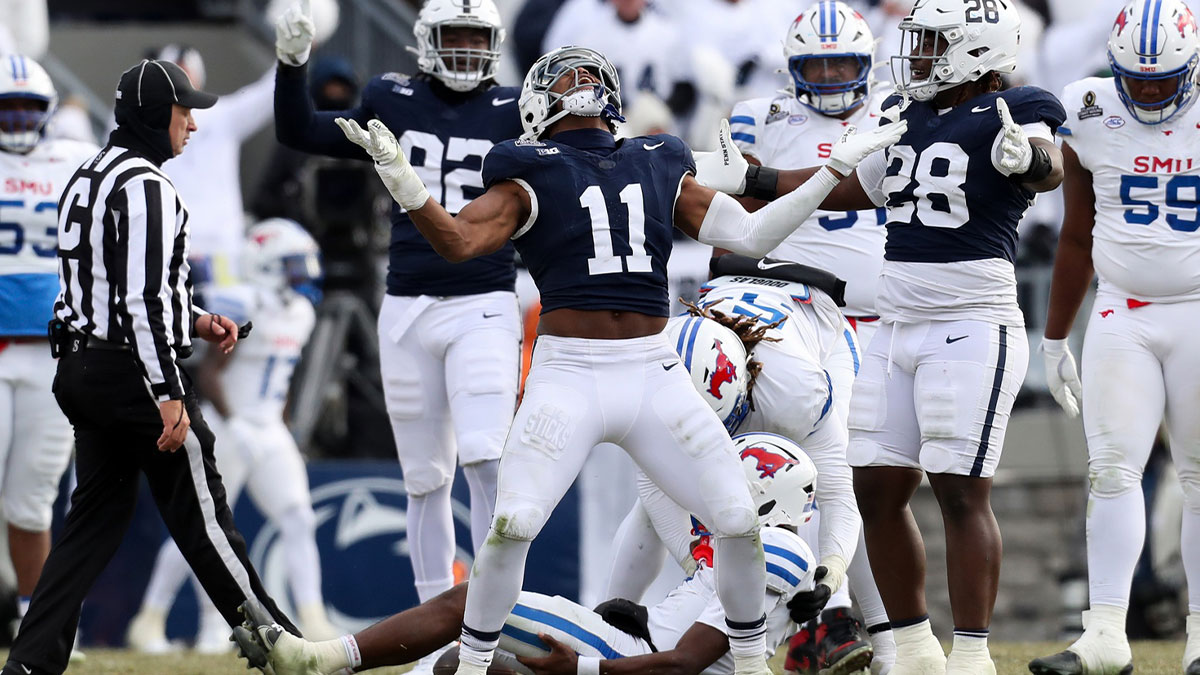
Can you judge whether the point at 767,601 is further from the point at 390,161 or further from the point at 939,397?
the point at 390,161

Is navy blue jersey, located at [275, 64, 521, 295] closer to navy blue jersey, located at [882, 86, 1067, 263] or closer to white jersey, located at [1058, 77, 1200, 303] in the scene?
navy blue jersey, located at [882, 86, 1067, 263]

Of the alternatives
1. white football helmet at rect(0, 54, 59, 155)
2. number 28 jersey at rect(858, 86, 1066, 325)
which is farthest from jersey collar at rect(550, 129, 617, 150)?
white football helmet at rect(0, 54, 59, 155)

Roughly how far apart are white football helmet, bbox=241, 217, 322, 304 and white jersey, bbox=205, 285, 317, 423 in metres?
0.07

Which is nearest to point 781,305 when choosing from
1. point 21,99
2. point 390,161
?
point 390,161

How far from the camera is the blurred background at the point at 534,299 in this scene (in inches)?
387

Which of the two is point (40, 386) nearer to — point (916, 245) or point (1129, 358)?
point (916, 245)

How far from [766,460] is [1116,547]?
126 centimetres

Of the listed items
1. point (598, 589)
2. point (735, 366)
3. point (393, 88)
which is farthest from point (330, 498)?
point (735, 366)

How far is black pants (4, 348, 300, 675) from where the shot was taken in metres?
5.75

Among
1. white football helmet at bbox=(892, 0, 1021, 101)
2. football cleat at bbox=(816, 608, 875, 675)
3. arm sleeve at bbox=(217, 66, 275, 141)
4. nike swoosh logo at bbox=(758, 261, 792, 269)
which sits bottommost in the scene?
football cleat at bbox=(816, 608, 875, 675)

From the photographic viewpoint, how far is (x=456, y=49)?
6.48 m

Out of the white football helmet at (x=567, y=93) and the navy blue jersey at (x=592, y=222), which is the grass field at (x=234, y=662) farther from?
the white football helmet at (x=567, y=93)

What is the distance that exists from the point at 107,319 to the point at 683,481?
1.95m

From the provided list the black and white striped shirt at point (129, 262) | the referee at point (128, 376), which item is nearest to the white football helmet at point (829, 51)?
the referee at point (128, 376)
